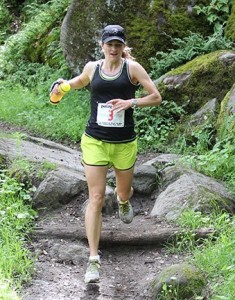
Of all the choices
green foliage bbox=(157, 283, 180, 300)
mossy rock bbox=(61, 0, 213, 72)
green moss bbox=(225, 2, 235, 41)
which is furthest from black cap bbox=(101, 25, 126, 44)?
mossy rock bbox=(61, 0, 213, 72)

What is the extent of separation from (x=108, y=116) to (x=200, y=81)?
15.5 feet

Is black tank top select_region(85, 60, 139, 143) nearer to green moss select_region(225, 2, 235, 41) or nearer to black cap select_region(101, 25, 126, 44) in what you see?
black cap select_region(101, 25, 126, 44)

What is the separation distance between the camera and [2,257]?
5.66m

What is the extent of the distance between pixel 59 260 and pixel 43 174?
1588 millimetres

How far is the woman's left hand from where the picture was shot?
588 centimetres

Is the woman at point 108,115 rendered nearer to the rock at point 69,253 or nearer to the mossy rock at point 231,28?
the rock at point 69,253

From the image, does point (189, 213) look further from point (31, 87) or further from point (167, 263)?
point (31, 87)

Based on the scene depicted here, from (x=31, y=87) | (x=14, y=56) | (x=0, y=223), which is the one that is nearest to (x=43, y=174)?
(x=0, y=223)

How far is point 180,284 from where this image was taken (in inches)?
212

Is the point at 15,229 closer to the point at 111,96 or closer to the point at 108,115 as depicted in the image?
the point at 108,115

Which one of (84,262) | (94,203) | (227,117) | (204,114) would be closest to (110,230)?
(84,262)

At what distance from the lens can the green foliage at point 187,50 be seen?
37.4 feet

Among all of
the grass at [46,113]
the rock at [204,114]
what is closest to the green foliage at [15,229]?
the rock at [204,114]

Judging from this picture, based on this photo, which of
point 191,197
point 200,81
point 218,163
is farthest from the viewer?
point 200,81
